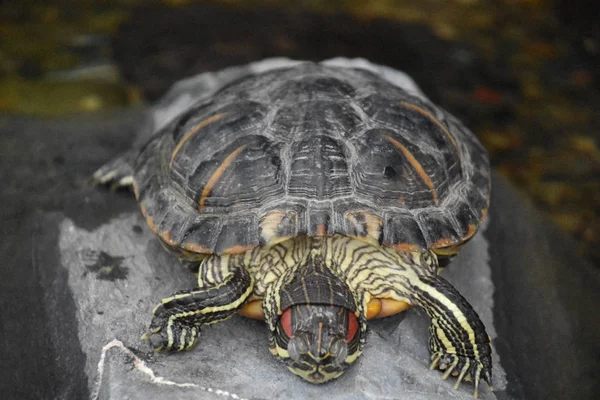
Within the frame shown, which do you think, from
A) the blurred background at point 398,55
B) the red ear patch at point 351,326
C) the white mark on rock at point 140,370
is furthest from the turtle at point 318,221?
the blurred background at point 398,55

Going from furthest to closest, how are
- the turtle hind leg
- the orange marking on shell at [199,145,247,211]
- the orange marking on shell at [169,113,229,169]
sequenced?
1. the turtle hind leg
2. the orange marking on shell at [169,113,229,169]
3. the orange marking on shell at [199,145,247,211]

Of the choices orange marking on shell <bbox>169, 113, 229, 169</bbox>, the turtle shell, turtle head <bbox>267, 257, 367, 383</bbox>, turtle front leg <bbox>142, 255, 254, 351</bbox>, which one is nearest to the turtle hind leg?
the turtle shell

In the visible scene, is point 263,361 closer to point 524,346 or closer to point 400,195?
point 400,195

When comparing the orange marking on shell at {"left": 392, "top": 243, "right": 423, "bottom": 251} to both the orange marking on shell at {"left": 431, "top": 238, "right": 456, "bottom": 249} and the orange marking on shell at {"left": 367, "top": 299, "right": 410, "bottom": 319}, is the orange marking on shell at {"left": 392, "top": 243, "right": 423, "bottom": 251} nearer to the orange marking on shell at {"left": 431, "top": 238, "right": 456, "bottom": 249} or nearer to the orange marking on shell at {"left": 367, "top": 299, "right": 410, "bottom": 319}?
the orange marking on shell at {"left": 431, "top": 238, "right": 456, "bottom": 249}

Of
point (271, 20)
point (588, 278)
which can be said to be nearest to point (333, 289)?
point (588, 278)

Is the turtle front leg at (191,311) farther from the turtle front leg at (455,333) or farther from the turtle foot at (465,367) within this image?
the turtle foot at (465,367)

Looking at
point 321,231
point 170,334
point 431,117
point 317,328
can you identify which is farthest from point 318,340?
point 431,117
